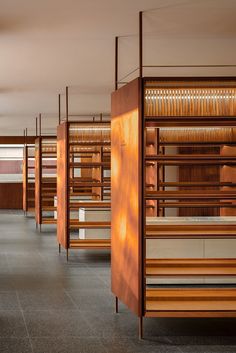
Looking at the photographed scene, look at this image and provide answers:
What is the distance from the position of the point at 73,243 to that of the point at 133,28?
5.96 metres

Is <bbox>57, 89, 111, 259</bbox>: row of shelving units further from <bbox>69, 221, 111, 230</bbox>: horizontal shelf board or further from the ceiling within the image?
the ceiling

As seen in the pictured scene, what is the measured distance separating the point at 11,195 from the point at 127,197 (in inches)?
820

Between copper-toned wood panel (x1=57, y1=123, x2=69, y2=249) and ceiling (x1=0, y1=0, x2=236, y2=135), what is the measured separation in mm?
850

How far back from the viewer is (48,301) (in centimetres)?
794

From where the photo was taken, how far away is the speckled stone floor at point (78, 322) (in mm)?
5930

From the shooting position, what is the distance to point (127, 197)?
650 centimetres

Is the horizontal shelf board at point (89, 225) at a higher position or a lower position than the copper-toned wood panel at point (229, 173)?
lower

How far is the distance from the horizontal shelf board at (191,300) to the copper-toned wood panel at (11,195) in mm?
20193

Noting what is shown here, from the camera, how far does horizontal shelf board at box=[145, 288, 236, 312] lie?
21.0 ft

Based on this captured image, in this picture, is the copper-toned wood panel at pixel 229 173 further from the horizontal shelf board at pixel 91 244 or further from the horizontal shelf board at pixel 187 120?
the horizontal shelf board at pixel 187 120

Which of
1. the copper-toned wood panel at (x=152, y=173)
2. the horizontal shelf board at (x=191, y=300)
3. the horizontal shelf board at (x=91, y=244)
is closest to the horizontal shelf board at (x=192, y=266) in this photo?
the horizontal shelf board at (x=191, y=300)

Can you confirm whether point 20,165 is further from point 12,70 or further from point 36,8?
point 36,8

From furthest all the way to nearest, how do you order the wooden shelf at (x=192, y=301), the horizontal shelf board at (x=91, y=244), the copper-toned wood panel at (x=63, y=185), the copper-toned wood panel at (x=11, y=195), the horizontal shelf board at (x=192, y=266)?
the copper-toned wood panel at (x=11, y=195) → the horizontal shelf board at (x=91, y=244) → the copper-toned wood panel at (x=63, y=185) → the horizontal shelf board at (x=192, y=266) → the wooden shelf at (x=192, y=301)

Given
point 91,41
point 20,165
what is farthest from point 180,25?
point 20,165
